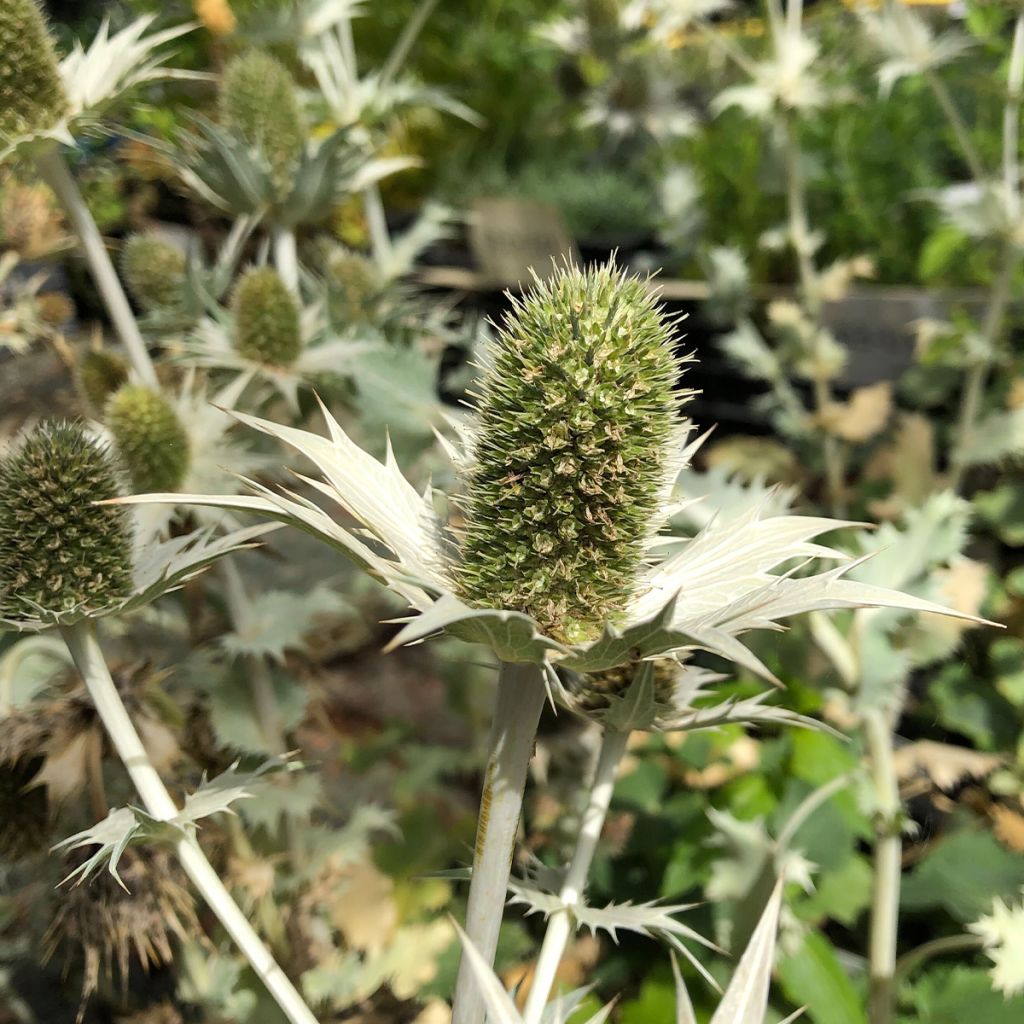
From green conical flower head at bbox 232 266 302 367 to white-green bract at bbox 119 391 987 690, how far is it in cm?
43

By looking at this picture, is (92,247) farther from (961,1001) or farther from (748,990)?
(961,1001)

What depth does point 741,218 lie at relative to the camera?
101 inches

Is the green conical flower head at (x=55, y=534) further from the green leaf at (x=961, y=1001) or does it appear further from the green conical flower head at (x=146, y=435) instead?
the green leaf at (x=961, y=1001)

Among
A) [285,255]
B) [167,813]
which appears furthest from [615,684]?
[285,255]

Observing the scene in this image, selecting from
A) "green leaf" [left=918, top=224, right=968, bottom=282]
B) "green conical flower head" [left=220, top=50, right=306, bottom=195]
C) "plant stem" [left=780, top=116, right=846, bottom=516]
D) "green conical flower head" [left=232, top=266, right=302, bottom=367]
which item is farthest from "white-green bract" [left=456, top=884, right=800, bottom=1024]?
"green leaf" [left=918, top=224, right=968, bottom=282]

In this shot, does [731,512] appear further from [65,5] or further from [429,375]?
[65,5]

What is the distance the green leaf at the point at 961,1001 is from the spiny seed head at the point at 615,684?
69cm

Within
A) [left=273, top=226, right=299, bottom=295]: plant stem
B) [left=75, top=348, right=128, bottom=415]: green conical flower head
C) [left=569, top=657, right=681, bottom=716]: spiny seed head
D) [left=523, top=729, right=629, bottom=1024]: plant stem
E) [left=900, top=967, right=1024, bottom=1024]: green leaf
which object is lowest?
[left=900, top=967, right=1024, bottom=1024]: green leaf

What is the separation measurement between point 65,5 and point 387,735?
1780 mm

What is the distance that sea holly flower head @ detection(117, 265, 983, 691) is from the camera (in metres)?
0.51

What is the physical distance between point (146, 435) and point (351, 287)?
1.95 ft

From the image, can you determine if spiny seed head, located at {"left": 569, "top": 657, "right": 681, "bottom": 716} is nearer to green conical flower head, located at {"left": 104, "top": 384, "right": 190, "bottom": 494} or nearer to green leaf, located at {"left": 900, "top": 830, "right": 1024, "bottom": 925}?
green conical flower head, located at {"left": 104, "top": 384, "right": 190, "bottom": 494}

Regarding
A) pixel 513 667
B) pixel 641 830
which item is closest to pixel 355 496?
pixel 513 667

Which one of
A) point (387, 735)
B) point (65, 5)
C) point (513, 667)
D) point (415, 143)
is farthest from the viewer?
point (415, 143)
